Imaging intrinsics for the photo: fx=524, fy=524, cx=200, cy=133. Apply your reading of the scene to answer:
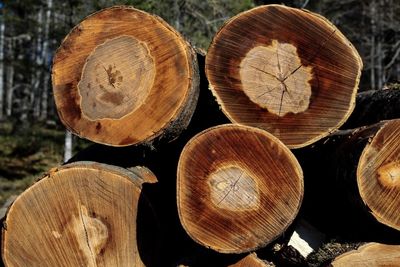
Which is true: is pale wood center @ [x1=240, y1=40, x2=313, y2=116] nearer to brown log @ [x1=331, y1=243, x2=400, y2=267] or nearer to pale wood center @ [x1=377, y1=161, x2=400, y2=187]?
pale wood center @ [x1=377, y1=161, x2=400, y2=187]

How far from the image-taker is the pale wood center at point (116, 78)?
9.30ft

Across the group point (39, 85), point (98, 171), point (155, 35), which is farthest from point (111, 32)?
point (39, 85)

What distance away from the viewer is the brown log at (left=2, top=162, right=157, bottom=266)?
280 centimetres

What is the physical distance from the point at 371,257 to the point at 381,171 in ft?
1.58

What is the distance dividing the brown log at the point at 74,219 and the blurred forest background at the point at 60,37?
2.18 m

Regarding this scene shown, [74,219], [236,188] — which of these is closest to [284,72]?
[236,188]

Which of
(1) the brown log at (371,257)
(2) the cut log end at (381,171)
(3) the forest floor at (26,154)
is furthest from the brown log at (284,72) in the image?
(3) the forest floor at (26,154)

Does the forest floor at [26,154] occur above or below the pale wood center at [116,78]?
below

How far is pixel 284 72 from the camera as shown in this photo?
283cm

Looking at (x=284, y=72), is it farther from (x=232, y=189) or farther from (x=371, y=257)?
(x=371, y=257)

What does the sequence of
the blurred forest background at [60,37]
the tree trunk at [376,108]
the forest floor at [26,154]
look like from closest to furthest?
1. the tree trunk at [376,108]
2. the blurred forest background at [60,37]
3. the forest floor at [26,154]

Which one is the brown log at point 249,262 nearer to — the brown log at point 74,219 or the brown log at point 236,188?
the brown log at point 236,188

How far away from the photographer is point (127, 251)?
113 inches

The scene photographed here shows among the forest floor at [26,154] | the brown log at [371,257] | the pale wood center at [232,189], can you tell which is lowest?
the forest floor at [26,154]
